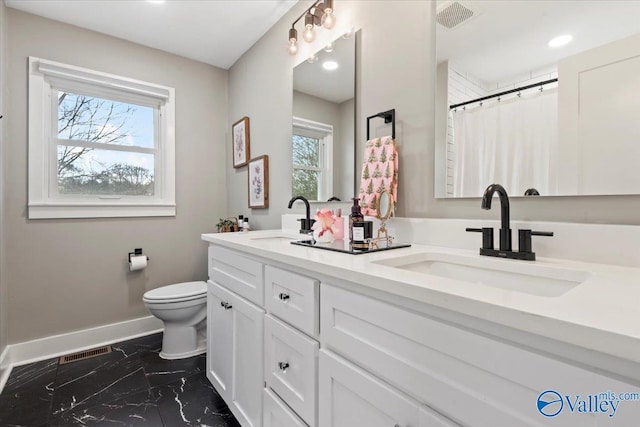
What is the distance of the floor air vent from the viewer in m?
2.08

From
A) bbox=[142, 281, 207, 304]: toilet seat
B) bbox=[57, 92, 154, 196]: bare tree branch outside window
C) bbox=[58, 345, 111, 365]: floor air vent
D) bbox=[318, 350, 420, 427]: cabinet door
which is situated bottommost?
bbox=[58, 345, 111, 365]: floor air vent

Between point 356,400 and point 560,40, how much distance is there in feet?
3.97

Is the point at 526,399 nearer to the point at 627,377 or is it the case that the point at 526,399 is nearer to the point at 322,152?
the point at 627,377

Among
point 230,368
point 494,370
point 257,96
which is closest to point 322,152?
point 257,96

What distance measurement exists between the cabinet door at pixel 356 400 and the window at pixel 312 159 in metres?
1.07

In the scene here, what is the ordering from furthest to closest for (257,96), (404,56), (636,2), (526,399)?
1. (257,96)
2. (404,56)
3. (636,2)
4. (526,399)

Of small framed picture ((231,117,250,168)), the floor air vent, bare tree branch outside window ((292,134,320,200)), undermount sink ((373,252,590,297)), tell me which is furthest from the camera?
small framed picture ((231,117,250,168))

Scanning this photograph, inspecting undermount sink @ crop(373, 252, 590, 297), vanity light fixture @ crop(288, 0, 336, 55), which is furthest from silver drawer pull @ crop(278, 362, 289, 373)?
vanity light fixture @ crop(288, 0, 336, 55)

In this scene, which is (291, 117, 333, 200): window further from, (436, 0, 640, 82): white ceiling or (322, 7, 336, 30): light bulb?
(436, 0, 640, 82): white ceiling

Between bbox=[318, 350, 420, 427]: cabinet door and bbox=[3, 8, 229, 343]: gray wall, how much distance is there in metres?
2.26

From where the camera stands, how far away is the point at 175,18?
2154 millimetres

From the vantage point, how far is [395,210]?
136cm

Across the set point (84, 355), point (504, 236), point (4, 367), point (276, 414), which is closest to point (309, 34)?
point (504, 236)

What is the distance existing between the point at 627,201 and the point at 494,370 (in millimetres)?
698
